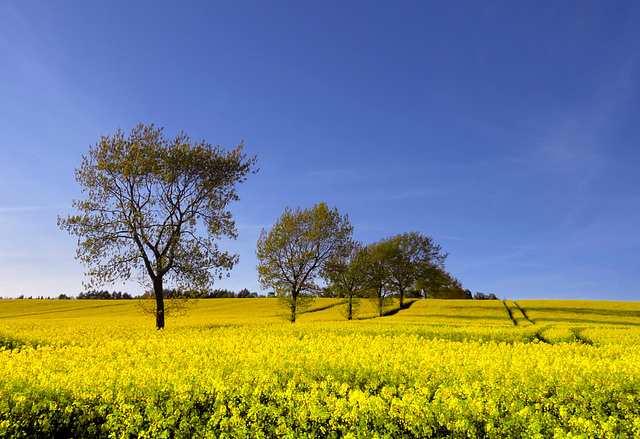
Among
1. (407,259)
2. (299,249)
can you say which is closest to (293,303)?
(299,249)

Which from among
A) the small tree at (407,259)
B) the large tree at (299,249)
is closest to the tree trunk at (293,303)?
the large tree at (299,249)

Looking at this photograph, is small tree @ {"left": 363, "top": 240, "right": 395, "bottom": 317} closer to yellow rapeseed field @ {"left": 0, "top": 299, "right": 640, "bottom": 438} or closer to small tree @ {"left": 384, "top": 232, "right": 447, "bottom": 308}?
small tree @ {"left": 384, "top": 232, "right": 447, "bottom": 308}

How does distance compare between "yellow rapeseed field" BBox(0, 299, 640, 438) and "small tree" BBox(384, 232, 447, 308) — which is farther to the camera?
"small tree" BBox(384, 232, 447, 308)

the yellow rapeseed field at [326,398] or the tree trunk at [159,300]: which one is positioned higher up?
the tree trunk at [159,300]

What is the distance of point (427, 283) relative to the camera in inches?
2618

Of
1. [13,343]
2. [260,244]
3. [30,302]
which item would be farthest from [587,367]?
[30,302]

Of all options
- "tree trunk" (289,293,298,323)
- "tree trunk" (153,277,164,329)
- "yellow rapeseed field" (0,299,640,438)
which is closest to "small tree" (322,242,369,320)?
"tree trunk" (289,293,298,323)

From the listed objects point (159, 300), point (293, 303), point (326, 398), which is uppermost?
point (159, 300)

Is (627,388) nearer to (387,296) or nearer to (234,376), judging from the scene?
(234,376)

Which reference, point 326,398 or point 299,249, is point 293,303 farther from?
point 326,398

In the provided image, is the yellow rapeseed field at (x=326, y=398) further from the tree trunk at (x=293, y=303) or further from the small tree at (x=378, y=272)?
the small tree at (x=378, y=272)

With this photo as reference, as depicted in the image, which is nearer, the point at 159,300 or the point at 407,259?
the point at 159,300

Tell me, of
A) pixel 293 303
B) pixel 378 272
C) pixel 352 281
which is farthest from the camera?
pixel 378 272

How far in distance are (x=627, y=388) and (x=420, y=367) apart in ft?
12.7
